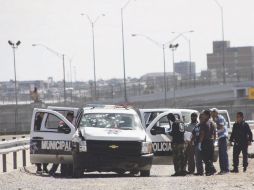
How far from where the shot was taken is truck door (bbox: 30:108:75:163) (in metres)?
23.4

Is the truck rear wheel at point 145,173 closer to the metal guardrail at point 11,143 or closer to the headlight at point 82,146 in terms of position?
the headlight at point 82,146

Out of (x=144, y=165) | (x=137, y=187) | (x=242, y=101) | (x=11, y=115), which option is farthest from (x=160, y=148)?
(x=242, y=101)

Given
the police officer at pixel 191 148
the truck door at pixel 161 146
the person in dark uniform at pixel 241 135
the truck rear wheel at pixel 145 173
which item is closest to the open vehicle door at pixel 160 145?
the truck door at pixel 161 146

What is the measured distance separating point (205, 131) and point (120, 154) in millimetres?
2082

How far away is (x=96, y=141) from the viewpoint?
22031 mm

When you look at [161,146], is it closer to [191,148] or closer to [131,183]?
[191,148]

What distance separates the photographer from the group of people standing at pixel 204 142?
72.7ft

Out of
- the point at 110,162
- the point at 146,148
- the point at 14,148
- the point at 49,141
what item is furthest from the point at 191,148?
the point at 14,148

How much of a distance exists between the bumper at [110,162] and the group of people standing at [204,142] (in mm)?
1162

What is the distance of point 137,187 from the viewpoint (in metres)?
18.1

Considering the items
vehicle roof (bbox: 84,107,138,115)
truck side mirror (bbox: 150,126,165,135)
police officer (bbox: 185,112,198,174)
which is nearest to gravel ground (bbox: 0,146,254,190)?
police officer (bbox: 185,112,198,174)

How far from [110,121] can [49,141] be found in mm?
1721

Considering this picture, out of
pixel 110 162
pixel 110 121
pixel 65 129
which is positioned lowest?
pixel 110 162

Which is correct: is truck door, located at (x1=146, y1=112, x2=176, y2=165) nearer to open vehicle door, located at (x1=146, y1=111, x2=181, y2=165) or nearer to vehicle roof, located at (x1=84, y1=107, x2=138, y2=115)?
open vehicle door, located at (x1=146, y1=111, x2=181, y2=165)
